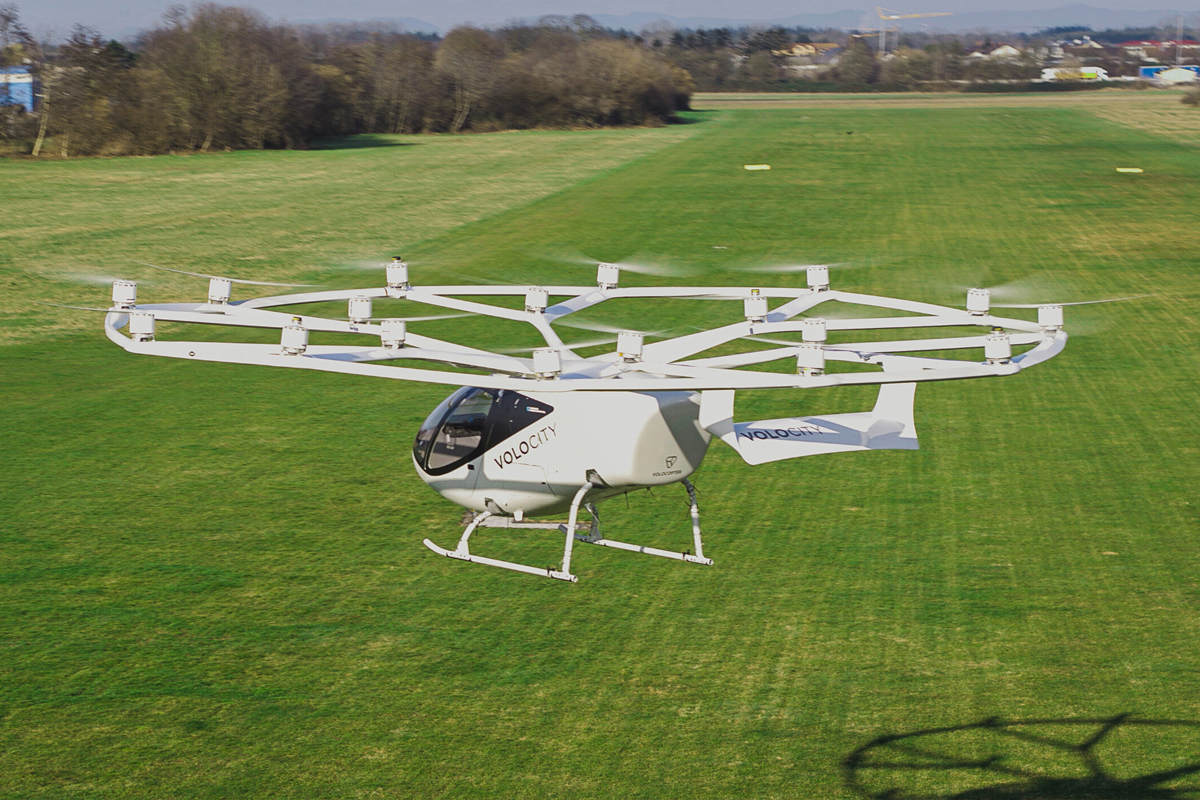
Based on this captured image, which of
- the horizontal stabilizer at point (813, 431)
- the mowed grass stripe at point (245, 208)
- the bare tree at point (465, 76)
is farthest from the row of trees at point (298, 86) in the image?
the horizontal stabilizer at point (813, 431)

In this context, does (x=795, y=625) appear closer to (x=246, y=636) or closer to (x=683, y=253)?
(x=246, y=636)

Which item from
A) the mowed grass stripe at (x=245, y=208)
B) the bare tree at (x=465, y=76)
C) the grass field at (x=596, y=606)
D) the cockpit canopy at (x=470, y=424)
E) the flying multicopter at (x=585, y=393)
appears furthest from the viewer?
the bare tree at (x=465, y=76)

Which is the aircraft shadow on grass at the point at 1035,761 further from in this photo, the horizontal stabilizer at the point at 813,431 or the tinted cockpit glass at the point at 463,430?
the tinted cockpit glass at the point at 463,430

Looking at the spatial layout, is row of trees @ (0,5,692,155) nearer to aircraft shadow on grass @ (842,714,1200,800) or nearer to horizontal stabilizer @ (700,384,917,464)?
horizontal stabilizer @ (700,384,917,464)

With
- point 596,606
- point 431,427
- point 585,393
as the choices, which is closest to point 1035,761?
point 596,606

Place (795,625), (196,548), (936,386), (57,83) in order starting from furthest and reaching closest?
(57,83)
(936,386)
(196,548)
(795,625)

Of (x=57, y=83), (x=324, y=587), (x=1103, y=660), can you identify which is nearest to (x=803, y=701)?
(x=1103, y=660)

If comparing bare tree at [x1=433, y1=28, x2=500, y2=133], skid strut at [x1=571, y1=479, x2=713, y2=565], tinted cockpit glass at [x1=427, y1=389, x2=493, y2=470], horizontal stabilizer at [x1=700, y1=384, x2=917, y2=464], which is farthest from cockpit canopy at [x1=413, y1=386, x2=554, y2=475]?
bare tree at [x1=433, y1=28, x2=500, y2=133]
